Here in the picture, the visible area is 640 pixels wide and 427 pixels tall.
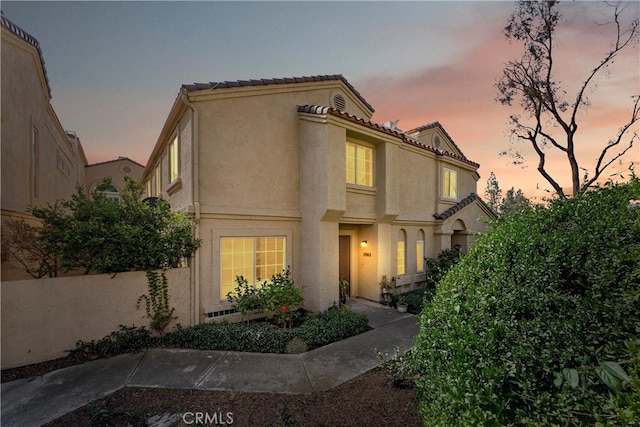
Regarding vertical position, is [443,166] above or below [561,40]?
below

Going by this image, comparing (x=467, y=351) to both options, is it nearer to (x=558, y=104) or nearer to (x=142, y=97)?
(x=142, y=97)

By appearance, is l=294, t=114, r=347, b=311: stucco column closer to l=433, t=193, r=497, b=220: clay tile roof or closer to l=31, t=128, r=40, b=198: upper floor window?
l=433, t=193, r=497, b=220: clay tile roof

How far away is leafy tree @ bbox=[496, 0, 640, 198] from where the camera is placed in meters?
14.6

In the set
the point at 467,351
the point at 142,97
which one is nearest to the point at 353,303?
the point at 467,351

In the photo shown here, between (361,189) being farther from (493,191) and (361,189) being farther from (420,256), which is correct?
(493,191)

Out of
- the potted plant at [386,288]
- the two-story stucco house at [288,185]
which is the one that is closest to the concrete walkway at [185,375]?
the two-story stucco house at [288,185]

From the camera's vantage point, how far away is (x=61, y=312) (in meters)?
5.88

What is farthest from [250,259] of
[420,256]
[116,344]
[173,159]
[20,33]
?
[20,33]

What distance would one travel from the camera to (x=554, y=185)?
17.1 meters

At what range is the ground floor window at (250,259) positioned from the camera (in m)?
8.02

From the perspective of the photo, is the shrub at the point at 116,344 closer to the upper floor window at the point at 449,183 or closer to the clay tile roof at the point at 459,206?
the clay tile roof at the point at 459,206

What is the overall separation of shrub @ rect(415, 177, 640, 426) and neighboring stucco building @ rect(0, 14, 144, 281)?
947 cm

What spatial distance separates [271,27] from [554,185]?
19728 mm

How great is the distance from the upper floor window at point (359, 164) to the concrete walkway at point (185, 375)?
5989 millimetres
